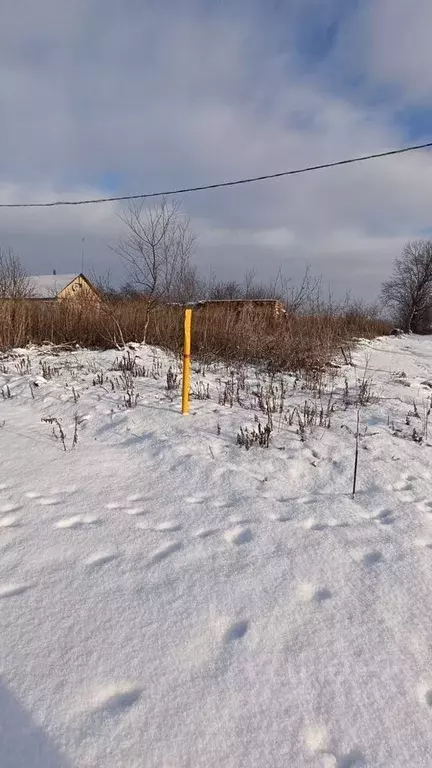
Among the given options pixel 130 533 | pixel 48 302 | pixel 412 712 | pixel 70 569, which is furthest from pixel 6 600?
pixel 48 302

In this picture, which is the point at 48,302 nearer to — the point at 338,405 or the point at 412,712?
the point at 338,405

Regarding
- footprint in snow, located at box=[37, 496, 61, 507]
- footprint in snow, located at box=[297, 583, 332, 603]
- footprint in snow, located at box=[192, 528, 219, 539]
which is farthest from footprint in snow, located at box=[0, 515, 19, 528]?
footprint in snow, located at box=[297, 583, 332, 603]

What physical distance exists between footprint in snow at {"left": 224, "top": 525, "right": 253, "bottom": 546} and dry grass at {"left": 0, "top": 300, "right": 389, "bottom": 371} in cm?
597

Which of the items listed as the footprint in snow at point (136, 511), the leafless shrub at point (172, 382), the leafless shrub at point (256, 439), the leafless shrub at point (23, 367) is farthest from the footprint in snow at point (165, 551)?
the leafless shrub at point (23, 367)

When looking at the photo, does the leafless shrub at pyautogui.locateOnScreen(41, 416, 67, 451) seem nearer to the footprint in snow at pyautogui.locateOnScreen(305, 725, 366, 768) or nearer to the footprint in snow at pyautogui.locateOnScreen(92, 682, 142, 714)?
the footprint in snow at pyautogui.locateOnScreen(92, 682, 142, 714)

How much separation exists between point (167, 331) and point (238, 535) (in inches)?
322

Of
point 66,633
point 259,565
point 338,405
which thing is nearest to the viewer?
point 66,633

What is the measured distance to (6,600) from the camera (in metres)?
1.91

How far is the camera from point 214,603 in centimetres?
192

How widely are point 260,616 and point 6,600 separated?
3.93 ft

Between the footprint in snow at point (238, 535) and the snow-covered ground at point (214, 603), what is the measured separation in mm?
14

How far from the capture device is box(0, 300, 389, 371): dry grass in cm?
894

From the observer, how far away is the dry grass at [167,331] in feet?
29.3

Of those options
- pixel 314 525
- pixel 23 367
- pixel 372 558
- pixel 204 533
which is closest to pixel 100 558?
pixel 204 533
